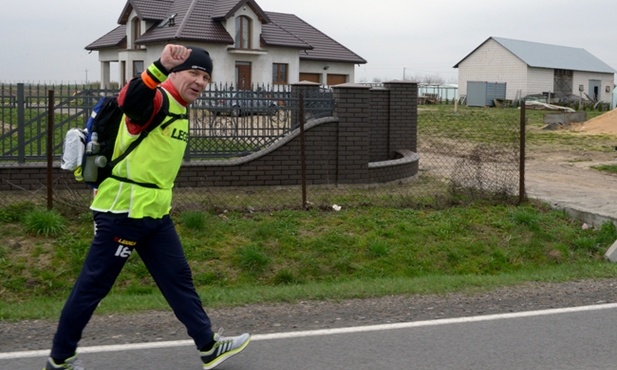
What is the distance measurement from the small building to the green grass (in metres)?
53.8

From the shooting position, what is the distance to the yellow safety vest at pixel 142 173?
4754 millimetres

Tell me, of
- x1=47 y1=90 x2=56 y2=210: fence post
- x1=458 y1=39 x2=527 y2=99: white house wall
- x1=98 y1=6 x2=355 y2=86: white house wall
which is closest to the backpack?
x1=47 y1=90 x2=56 y2=210: fence post

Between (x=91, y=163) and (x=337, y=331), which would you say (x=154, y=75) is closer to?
(x=91, y=163)

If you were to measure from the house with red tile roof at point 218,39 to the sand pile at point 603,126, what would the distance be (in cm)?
1634

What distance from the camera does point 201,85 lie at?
4.86 metres

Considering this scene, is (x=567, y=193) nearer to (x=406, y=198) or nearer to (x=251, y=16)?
(x=406, y=198)

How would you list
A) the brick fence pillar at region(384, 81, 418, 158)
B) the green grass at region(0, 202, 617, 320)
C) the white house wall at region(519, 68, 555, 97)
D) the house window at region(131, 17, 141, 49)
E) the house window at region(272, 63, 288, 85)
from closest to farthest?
the green grass at region(0, 202, 617, 320)
the brick fence pillar at region(384, 81, 418, 158)
the house window at region(131, 17, 141, 49)
the house window at region(272, 63, 288, 85)
the white house wall at region(519, 68, 555, 97)

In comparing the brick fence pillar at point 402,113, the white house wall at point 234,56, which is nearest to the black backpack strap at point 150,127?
→ the brick fence pillar at point 402,113

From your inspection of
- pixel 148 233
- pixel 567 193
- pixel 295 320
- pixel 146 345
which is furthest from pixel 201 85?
pixel 567 193

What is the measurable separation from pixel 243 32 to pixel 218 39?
2228mm

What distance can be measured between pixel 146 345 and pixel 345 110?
839 centimetres

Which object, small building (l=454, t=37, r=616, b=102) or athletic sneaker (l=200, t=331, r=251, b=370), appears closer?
athletic sneaker (l=200, t=331, r=251, b=370)

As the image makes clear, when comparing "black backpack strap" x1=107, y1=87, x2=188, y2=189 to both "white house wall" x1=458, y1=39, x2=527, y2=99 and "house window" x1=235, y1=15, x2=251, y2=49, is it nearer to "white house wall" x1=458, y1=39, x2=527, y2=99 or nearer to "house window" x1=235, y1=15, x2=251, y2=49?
"house window" x1=235, y1=15, x2=251, y2=49

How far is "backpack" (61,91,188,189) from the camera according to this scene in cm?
475
